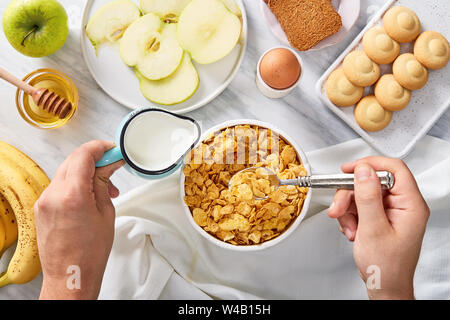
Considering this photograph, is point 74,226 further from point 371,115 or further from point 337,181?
point 371,115

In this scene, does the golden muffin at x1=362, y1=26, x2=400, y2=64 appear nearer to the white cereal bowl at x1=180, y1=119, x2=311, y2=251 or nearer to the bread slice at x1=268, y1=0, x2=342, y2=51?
the bread slice at x1=268, y1=0, x2=342, y2=51

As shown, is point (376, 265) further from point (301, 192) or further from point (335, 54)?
point (335, 54)

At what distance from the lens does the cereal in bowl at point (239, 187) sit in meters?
0.78

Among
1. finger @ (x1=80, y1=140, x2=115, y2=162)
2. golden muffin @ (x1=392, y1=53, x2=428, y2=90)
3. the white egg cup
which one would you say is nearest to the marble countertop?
the white egg cup

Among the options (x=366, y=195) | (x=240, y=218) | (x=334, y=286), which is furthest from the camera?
(x=334, y=286)

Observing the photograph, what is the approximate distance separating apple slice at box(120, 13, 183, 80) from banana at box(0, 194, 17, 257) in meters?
0.40

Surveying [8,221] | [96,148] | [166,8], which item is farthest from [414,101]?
[8,221]

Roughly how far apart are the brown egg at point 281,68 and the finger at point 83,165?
379mm

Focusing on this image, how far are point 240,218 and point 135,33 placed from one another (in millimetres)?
444

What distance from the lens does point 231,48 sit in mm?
875

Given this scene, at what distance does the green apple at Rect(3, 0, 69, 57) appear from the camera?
33.0 inches

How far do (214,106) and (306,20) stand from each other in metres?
0.27
